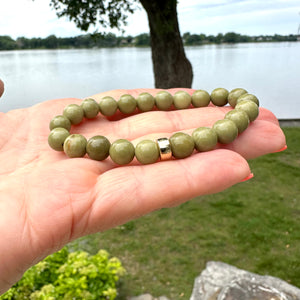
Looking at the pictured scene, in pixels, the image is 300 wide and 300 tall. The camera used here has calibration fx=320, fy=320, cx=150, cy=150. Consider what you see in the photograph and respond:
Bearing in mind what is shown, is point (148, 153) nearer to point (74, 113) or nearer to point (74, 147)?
point (74, 147)

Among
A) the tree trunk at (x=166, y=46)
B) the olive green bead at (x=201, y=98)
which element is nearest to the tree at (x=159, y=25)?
the tree trunk at (x=166, y=46)

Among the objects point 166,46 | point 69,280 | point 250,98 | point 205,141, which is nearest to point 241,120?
point 205,141

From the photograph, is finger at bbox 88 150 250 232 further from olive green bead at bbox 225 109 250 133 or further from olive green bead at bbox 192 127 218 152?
olive green bead at bbox 225 109 250 133

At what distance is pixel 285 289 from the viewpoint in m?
2.58

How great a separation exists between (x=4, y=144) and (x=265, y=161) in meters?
3.84

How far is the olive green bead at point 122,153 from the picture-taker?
1.63m

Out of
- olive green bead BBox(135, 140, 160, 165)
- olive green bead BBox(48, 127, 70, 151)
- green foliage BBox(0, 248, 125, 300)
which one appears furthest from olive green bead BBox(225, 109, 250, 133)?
green foliage BBox(0, 248, 125, 300)

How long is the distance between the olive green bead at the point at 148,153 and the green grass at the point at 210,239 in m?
1.76

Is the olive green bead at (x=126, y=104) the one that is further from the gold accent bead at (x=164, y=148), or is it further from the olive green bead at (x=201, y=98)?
the gold accent bead at (x=164, y=148)

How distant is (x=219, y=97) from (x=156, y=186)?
1.25m

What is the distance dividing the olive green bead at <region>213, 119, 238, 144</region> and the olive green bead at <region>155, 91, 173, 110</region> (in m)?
Result: 0.70

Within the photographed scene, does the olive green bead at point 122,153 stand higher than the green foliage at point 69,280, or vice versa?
the olive green bead at point 122,153

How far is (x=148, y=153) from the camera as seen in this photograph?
1.59 meters

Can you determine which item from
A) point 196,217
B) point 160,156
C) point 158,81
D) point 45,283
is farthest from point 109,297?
point 158,81
